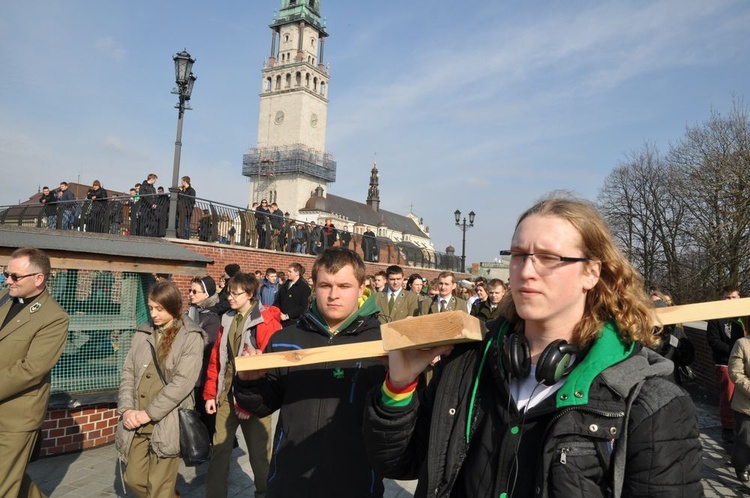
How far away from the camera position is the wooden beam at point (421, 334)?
5.15ft

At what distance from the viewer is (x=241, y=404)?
2.71 metres

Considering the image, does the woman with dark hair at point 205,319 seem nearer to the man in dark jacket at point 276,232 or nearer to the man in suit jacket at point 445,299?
the man in suit jacket at point 445,299

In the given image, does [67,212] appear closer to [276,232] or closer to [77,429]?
[276,232]

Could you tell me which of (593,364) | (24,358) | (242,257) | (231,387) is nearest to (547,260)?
(593,364)

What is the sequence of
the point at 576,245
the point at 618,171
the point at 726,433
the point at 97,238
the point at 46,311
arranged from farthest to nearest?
the point at 618,171 → the point at 726,433 → the point at 97,238 → the point at 46,311 → the point at 576,245

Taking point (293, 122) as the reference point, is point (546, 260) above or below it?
below

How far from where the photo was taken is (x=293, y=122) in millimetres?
87250

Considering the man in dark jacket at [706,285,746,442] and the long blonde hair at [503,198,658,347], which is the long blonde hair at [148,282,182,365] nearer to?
the long blonde hair at [503,198,658,347]

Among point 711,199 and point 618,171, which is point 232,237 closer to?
point 711,199

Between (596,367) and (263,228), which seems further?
(263,228)

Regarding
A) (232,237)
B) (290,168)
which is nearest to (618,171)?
(232,237)

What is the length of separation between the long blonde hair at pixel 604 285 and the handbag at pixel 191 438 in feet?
10.7

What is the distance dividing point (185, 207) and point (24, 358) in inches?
469

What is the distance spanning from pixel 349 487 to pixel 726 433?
6580mm
